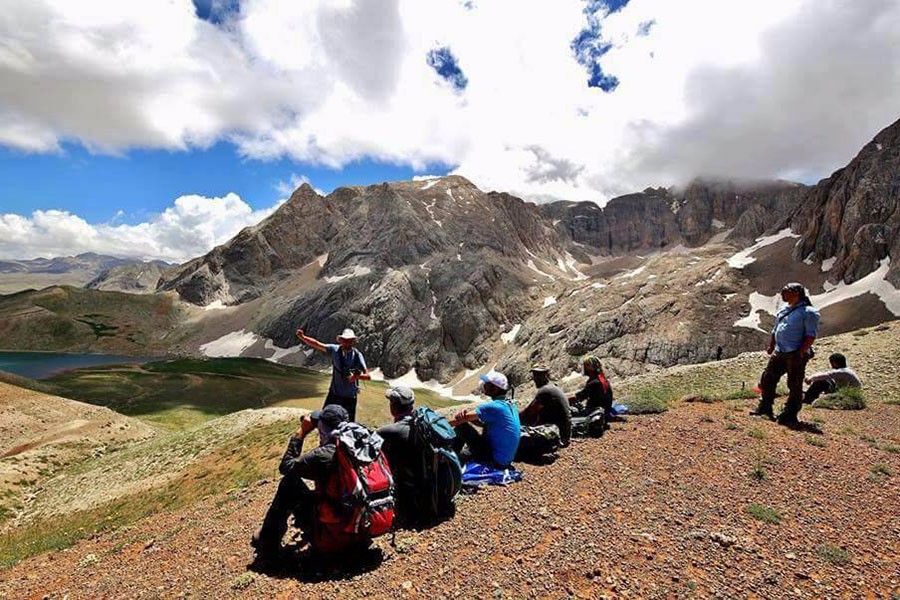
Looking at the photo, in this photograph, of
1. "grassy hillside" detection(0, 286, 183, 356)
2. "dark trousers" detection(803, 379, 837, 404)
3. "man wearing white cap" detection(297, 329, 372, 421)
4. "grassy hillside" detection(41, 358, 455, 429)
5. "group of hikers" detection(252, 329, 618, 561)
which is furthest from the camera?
"grassy hillside" detection(0, 286, 183, 356)

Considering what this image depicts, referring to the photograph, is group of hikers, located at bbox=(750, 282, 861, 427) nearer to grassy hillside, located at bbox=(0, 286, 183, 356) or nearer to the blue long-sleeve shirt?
the blue long-sleeve shirt

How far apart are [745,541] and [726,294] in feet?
340

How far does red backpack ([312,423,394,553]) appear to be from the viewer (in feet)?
20.0

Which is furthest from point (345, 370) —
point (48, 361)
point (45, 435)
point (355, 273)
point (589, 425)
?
point (355, 273)

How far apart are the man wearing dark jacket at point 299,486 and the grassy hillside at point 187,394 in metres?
43.9

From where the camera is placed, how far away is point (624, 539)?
642 cm

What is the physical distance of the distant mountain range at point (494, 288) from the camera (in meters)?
85.9

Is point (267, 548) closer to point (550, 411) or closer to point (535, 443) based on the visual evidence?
point (535, 443)

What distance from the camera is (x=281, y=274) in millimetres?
191250

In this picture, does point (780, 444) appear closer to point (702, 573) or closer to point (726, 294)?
point (702, 573)

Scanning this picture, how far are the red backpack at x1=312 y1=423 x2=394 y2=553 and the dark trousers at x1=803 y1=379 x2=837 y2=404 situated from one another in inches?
601

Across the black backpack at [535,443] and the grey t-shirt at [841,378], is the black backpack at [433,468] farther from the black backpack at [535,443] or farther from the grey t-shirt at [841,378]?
the grey t-shirt at [841,378]

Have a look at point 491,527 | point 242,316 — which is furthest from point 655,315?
point 242,316

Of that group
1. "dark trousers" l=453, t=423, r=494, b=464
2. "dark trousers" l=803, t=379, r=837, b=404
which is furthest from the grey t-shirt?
"dark trousers" l=453, t=423, r=494, b=464
